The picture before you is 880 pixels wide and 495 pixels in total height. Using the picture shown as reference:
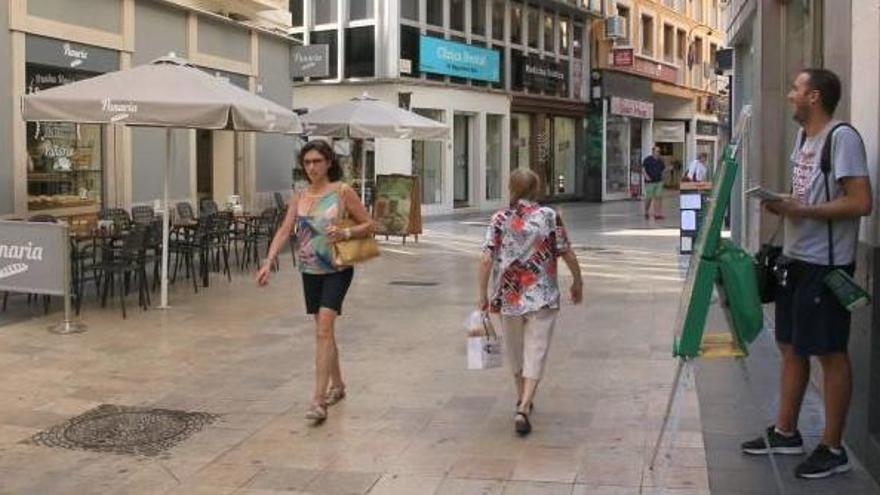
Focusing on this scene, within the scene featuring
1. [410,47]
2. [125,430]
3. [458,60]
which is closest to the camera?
[125,430]

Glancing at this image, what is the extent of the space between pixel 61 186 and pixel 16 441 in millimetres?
8530

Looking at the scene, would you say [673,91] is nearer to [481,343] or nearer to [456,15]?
[456,15]

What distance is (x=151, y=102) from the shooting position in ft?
32.6

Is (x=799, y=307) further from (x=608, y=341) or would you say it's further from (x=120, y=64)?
(x=120, y=64)

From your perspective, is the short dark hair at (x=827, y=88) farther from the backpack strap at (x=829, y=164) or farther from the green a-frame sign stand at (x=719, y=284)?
the green a-frame sign stand at (x=719, y=284)

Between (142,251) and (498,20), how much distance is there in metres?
22.2

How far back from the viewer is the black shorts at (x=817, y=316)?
486 centimetres

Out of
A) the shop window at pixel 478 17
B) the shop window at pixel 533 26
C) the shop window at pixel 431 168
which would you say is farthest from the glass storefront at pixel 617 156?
the shop window at pixel 431 168

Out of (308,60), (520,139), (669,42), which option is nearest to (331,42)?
(308,60)

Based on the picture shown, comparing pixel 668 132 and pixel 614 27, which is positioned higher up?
pixel 614 27

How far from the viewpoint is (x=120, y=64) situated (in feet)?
49.5

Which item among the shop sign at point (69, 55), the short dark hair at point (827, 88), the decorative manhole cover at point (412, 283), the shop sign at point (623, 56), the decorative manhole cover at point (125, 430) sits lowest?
the decorative manhole cover at point (125, 430)

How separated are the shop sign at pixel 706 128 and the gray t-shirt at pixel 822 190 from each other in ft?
150

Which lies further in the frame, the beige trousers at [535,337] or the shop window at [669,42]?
the shop window at [669,42]
